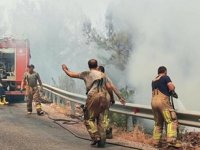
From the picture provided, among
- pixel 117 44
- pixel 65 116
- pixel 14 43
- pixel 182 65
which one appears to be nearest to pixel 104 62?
pixel 117 44

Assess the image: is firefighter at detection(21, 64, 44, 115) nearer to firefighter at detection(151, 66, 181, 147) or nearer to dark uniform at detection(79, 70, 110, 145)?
dark uniform at detection(79, 70, 110, 145)

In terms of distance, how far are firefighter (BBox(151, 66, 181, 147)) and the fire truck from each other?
42.7 ft

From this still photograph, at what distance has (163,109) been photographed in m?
8.96

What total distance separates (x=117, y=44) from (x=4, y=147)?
92.2 feet

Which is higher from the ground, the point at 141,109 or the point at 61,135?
the point at 141,109

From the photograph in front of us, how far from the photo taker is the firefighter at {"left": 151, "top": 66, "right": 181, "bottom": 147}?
876 cm

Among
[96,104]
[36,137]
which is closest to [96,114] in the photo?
[96,104]

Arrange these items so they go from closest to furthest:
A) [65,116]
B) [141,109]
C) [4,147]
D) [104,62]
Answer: [4,147] → [141,109] → [65,116] → [104,62]

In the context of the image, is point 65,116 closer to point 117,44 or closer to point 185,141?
point 185,141

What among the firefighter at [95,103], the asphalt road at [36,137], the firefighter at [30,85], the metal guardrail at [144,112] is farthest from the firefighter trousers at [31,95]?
the firefighter at [95,103]

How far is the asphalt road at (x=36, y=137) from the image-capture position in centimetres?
866

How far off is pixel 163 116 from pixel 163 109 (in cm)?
15

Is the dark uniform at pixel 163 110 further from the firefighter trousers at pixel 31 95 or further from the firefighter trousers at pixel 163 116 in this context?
the firefighter trousers at pixel 31 95

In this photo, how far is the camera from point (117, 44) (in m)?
36.0
